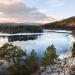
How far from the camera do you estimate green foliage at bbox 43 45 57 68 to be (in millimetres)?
5762

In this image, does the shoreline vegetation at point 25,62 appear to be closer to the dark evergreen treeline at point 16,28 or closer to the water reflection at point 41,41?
the water reflection at point 41,41

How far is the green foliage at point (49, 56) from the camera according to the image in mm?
5762

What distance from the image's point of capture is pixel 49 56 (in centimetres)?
583

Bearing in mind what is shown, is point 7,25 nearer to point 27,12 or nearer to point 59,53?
point 27,12

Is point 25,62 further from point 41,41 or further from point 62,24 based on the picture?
point 62,24

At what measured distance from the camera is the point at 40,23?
5898 millimetres

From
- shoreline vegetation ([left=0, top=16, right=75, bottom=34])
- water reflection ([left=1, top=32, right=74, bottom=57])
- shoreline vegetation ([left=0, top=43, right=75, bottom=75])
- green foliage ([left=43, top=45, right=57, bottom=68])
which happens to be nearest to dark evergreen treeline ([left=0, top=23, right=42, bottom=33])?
shoreline vegetation ([left=0, top=16, right=75, bottom=34])

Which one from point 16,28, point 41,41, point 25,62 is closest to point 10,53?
point 25,62

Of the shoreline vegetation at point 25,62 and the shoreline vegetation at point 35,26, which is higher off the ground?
the shoreline vegetation at point 35,26

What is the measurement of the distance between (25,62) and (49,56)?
1.85 ft

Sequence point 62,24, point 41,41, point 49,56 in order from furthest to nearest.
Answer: point 62,24, point 49,56, point 41,41

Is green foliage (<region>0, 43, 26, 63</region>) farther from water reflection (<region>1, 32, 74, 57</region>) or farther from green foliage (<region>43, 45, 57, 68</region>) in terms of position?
green foliage (<region>43, 45, 57, 68</region>)

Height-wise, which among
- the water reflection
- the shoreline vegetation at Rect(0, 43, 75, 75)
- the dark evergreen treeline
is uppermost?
the dark evergreen treeline

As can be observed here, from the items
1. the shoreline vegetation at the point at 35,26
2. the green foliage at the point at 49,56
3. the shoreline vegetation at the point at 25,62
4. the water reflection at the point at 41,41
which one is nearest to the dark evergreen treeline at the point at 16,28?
the shoreline vegetation at the point at 35,26
